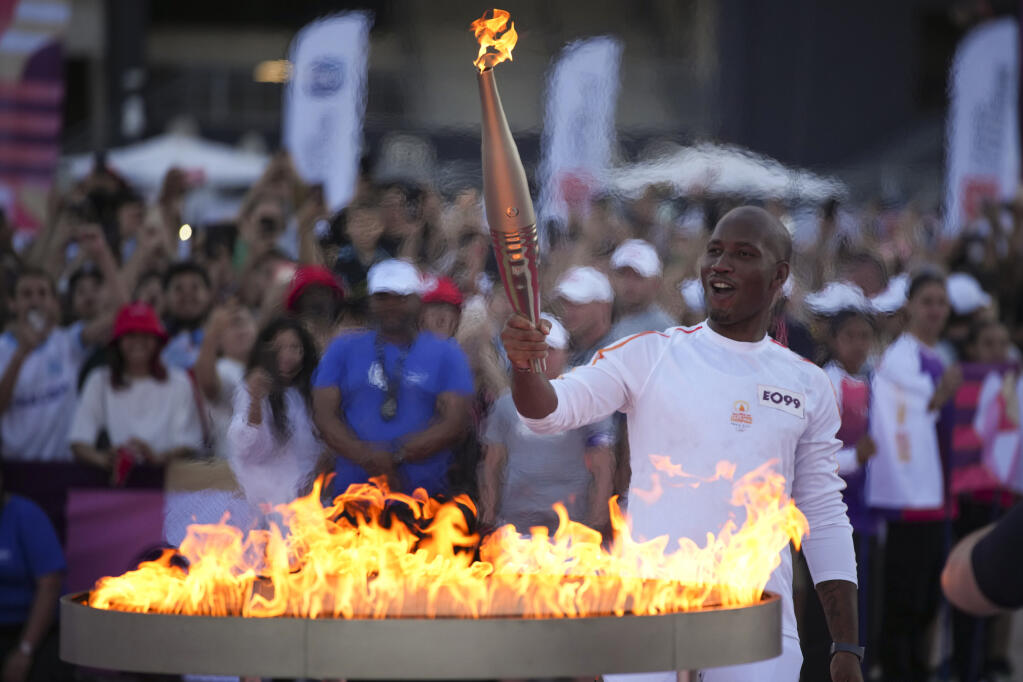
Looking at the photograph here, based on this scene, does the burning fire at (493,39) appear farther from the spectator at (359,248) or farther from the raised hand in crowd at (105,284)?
the raised hand in crowd at (105,284)

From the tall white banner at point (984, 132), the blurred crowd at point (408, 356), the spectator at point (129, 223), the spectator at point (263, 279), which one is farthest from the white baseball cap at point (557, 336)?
the tall white banner at point (984, 132)

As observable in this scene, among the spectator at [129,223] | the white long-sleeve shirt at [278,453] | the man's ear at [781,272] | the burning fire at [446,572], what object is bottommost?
the burning fire at [446,572]

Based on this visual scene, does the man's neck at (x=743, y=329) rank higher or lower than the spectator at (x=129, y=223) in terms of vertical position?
lower

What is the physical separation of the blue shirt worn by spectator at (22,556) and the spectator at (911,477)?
11.5 feet

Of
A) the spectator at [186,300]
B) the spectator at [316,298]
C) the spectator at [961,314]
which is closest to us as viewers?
the spectator at [316,298]

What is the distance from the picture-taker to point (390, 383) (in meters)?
5.54

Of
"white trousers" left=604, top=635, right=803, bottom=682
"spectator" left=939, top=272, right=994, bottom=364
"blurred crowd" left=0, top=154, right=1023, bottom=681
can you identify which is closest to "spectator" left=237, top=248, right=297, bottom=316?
"blurred crowd" left=0, top=154, right=1023, bottom=681

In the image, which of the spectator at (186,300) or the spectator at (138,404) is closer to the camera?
the spectator at (138,404)

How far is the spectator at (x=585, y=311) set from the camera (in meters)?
5.89

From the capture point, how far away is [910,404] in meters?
6.63

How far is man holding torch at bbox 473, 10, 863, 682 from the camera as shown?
341cm

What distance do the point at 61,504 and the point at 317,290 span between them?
4.62ft

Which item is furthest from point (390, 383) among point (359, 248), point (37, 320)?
point (37, 320)

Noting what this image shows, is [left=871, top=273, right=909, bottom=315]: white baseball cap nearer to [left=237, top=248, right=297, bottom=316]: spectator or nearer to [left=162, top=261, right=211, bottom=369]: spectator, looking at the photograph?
[left=237, top=248, right=297, bottom=316]: spectator
